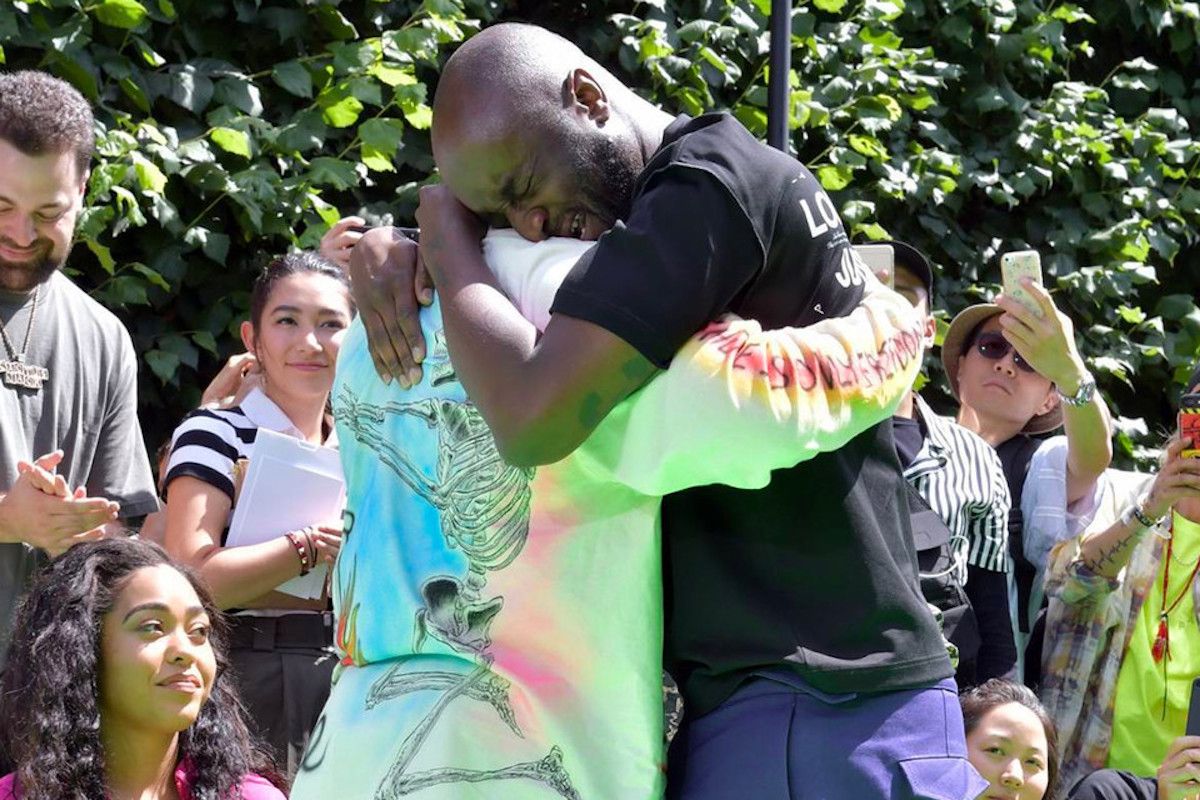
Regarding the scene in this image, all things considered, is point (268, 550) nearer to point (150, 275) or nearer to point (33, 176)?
point (33, 176)

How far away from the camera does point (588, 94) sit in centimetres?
209

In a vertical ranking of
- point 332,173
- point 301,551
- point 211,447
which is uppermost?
point 332,173

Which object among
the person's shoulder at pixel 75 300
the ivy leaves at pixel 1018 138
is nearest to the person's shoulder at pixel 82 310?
the person's shoulder at pixel 75 300

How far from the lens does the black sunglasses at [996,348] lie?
191 inches

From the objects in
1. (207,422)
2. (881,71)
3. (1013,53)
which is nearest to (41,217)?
(207,422)

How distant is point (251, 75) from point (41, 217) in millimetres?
1688

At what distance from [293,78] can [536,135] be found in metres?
3.31

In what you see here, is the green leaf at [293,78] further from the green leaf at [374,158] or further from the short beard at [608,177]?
the short beard at [608,177]

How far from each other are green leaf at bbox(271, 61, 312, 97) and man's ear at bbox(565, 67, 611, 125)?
3246 millimetres

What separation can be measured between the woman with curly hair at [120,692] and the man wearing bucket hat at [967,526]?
4.88 feet

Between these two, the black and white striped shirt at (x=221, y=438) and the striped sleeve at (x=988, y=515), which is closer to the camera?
the black and white striped shirt at (x=221, y=438)

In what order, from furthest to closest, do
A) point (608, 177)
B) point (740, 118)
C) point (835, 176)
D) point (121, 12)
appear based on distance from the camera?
point (835, 176) → point (740, 118) → point (121, 12) → point (608, 177)

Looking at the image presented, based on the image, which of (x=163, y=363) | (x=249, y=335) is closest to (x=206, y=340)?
(x=163, y=363)

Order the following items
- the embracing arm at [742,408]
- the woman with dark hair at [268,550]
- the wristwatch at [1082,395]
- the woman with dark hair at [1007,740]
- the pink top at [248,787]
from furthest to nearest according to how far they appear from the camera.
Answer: the wristwatch at [1082,395] < the woman with dark hair at [1007,740] < the woman with dark hair at [268,550] < the pink top at [248,787] < the embracing arm at [742,408]
